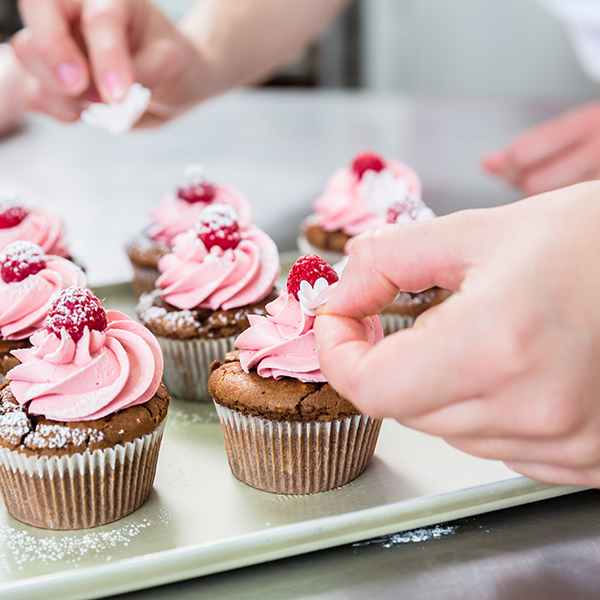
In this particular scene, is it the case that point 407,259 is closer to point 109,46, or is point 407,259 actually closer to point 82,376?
point 82,376

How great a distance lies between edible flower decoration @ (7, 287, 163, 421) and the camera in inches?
58.7

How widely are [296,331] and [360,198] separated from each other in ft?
3.66

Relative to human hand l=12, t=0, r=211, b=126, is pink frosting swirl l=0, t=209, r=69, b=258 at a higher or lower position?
lower

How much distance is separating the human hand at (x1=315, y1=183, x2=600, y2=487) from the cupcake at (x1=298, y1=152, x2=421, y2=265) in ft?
4.69

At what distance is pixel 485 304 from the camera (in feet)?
Answer: 3.10

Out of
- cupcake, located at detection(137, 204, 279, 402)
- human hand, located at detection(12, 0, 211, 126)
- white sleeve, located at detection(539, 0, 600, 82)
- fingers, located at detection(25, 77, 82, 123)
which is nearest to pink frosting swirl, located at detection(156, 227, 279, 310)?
cupcake, located at detection(137, 204, 279, 402)

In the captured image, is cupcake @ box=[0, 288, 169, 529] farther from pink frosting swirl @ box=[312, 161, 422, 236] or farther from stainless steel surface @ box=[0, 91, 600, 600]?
pink frosting swirl @ box=[312, 161, 422, 236]

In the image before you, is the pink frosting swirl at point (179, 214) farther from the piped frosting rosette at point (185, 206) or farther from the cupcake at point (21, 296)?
the cupcake at point (21, 296)

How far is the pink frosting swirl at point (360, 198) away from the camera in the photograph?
8.37 ft

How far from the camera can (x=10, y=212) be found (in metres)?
2.32

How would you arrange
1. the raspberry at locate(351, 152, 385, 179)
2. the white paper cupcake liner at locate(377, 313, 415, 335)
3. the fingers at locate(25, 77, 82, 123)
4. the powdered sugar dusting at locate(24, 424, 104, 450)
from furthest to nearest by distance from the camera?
the fingers at locate(25, 77, 82, 123)
the raspberry at locate(351, 152, 385, 179)
the white paper cupcake liner at locate(377, 313, 415, 335)
the powdered sugar dusting at locate(24, 424, 104, 450)

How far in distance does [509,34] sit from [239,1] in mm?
3916

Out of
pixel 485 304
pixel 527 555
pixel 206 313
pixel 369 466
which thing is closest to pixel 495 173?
pixel 206 313

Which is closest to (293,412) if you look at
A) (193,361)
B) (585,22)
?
(193,361)
